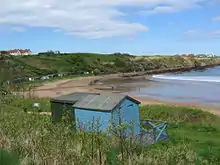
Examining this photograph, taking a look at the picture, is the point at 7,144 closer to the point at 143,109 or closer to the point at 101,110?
the point at 101,110

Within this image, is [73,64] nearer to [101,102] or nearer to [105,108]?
[101,102]

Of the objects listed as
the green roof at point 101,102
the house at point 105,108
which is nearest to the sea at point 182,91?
the house at point 105,108

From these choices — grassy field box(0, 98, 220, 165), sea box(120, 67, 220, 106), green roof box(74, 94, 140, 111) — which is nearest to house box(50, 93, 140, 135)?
green roof box(74, 94, 140, 111)

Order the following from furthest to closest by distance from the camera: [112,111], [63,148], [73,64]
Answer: [73,64], [112,111], [63,148]

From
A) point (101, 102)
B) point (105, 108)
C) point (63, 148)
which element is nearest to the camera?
point (63, 148)

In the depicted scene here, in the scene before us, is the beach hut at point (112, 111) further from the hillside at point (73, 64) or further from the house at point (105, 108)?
the hillside at point (73, 64)

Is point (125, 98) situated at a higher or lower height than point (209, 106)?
higher

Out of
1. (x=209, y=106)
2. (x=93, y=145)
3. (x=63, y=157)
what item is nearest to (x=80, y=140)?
(x=93, y=145)

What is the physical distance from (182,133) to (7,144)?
13.4m

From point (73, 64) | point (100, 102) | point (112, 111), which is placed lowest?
Answer: point (112, 111)

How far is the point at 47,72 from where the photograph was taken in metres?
94.5

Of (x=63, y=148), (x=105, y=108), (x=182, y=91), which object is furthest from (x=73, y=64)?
(x=63, y=148)

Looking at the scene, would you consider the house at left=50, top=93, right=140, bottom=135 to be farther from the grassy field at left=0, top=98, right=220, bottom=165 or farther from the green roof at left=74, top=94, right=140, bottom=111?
the grassy field at left=0, top=98, right=220, bottom=165

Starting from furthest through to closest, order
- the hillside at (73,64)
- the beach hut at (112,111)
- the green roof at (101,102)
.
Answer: the hillside at (73,64), the green roof at (101,102), the beach hut at (112,111)
